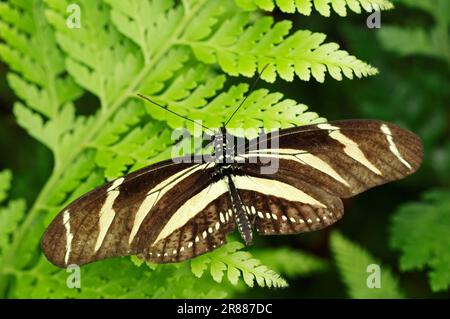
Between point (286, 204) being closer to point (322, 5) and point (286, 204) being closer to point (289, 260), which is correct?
point (322, 5)

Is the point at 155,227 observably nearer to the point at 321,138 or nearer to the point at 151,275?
the point at 151,275

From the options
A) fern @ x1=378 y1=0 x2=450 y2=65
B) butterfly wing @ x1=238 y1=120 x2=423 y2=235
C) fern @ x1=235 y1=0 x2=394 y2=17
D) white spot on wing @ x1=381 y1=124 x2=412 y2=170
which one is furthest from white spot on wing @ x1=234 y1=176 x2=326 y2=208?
fern @ x1=378 y1=0 x2=450 y2=65

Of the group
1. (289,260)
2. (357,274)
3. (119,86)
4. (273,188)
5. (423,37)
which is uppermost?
(423,37)

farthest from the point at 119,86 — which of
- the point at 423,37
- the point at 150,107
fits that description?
the point at 423,37

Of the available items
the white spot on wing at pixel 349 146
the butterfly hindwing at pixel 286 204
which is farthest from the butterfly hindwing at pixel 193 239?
the white spot on wing at pixel 349 146
